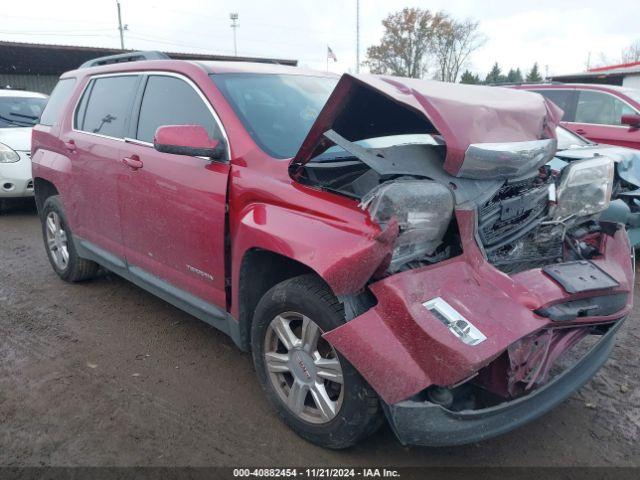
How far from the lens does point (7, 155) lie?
7570mm

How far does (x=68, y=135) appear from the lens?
174 inches

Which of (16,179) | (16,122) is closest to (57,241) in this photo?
(16,179)

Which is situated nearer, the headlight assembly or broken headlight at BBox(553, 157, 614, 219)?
broken headlight at BBox(553, 157, 614, 219)

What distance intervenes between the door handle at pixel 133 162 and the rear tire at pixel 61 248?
1.41 metres

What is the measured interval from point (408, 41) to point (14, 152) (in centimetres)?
3123

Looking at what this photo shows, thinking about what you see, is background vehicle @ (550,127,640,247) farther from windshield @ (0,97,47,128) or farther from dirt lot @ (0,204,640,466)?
windshield @ (0,97,47,128)

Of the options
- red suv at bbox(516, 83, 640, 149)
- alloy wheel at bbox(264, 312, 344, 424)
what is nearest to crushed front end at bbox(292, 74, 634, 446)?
alloy wheel at bbox(264, 312, 344, 424)

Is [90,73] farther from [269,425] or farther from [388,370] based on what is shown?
[388,370]

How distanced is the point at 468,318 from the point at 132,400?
6.61 ft

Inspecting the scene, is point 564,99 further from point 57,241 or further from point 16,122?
point 16,122

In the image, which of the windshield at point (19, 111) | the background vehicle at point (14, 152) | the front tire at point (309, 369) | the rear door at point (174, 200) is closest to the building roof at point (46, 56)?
the windshield at point (19, 111)

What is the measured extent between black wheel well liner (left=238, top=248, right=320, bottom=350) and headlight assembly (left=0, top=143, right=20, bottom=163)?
21.0 ft

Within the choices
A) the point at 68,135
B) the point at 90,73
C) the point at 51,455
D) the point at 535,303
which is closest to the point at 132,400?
the point at 51,455

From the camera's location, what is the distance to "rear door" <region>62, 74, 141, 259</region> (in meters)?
3.78
